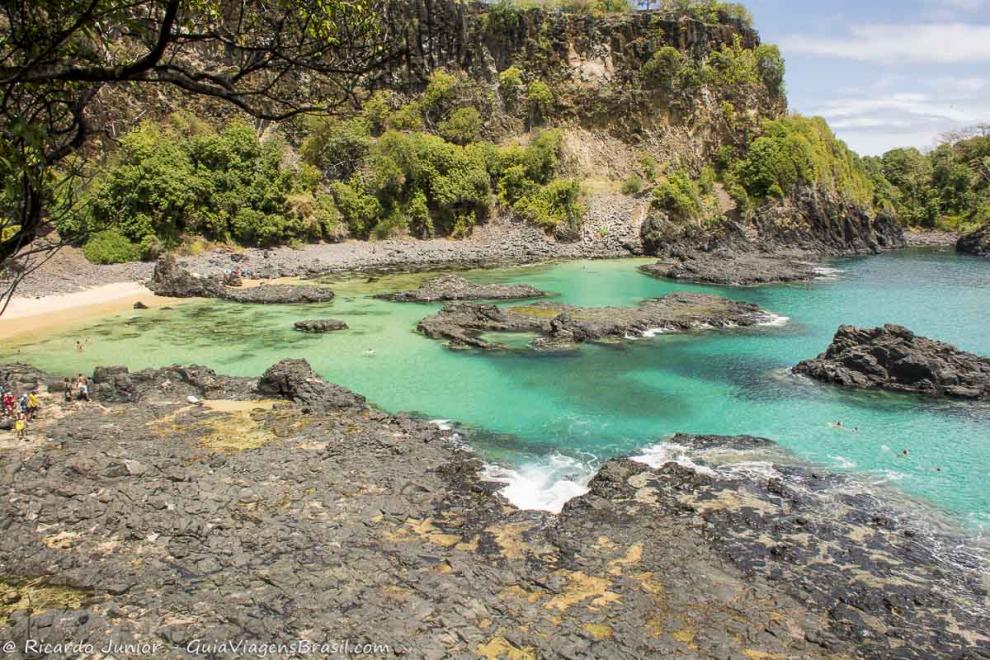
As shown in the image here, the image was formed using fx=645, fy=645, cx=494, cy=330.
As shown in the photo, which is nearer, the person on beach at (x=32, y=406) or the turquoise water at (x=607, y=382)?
the turquoise water at (x=607, y=382)

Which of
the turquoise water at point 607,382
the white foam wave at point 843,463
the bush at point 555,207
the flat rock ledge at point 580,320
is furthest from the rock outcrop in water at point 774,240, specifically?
the white foam wave at point 843,463

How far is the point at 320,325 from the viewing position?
28.2 meters

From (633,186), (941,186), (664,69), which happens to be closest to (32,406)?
(633,186)

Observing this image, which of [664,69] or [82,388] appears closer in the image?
[82,388]

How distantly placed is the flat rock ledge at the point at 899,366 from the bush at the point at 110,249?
3835 centimetres

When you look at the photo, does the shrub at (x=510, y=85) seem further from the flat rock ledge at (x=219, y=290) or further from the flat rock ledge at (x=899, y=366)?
the flat rock ledge at (x=899, y=366)

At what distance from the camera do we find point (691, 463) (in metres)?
15.2

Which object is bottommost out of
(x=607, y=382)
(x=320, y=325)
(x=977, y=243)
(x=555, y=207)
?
(x=607, y=382)

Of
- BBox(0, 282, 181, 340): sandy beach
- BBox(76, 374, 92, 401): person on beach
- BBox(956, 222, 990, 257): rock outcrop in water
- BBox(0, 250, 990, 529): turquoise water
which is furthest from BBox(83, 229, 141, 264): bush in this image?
BBox(956, 222, 990, 257): rock outcrop in water

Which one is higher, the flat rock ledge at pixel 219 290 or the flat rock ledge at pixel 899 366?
the flat rock ledge at pixel 219 290

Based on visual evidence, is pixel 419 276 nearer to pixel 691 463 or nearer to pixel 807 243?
pixel 691 463

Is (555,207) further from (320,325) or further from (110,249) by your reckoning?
(110,249)

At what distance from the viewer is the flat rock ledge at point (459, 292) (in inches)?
1377

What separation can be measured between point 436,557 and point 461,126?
180 feet
